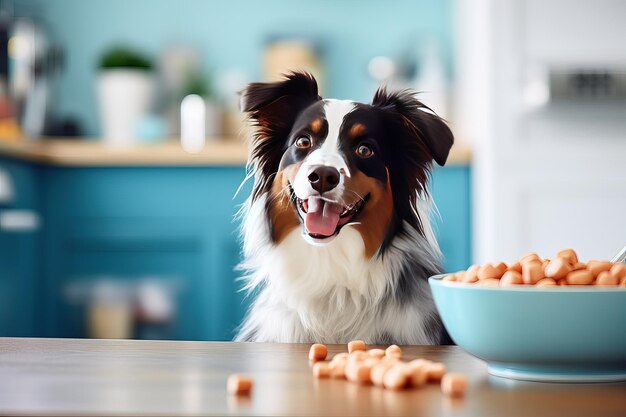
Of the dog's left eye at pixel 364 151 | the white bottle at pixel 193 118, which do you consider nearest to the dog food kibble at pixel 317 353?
the dog's left eye at pixel 364 151

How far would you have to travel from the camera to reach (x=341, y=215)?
128 centimetres

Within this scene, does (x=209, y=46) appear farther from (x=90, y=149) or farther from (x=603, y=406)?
(x=603, y=406)

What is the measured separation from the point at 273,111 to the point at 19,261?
191cm

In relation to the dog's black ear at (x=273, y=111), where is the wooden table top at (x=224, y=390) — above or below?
below

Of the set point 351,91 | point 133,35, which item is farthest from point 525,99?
point 133,35

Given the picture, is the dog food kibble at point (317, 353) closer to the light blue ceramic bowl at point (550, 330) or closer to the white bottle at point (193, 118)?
the light blue ceramic bowl at point (550, 330)

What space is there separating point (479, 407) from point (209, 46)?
3.31 metres

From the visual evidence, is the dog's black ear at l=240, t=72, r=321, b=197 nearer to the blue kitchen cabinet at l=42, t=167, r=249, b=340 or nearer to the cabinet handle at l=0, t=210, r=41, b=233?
the cabinet handle at l=0, t=210, r=41, b=233

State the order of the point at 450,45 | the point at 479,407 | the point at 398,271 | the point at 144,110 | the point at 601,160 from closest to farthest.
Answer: the point at 479,407 → the point at 398,271 → the point at 601,160 → the point at 144,110 → the point at 450,45

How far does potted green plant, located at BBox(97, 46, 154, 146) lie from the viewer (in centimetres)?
356

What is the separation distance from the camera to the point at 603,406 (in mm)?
753

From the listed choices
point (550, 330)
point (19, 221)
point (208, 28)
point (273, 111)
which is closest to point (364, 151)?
point (273, 111)

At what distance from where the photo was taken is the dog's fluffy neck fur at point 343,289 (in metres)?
1.26

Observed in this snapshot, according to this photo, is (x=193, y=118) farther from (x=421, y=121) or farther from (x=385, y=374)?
(x=385, y=374)
